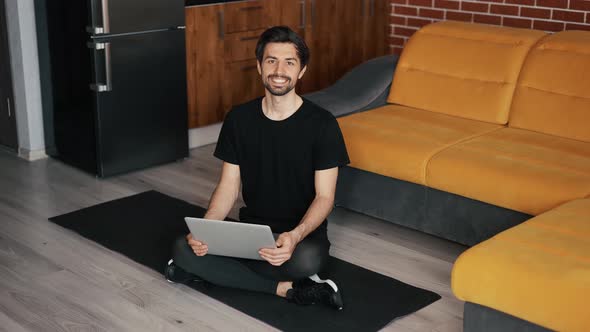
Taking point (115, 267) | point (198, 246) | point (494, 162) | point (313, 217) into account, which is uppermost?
point (494, 162)

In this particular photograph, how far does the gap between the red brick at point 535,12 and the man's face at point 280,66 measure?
2513 mm

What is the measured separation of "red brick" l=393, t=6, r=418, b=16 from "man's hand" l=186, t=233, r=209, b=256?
3.14 meters

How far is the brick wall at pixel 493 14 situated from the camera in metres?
4.88

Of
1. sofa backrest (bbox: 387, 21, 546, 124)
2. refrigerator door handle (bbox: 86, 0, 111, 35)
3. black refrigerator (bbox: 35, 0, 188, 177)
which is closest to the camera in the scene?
sofa backrest (bbox: 387, 21, 546, 124)

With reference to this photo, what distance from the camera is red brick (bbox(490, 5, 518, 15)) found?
514 centimetres

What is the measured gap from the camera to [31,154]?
15.8 ft

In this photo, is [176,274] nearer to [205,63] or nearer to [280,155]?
[280,155]

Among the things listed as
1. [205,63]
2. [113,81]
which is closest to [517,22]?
[205,63]

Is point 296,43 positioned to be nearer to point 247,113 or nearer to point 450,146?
point 247,113

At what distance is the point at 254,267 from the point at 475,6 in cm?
292

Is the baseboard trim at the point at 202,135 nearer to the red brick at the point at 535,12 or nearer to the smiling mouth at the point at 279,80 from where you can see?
the red brick at the point at 535,12

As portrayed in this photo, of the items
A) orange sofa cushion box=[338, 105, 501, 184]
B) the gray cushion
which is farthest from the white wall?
orange sofa cushion box=[338, 105, 501, 184]

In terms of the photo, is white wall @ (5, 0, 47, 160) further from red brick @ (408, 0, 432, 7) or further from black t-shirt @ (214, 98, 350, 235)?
red brick @ (408, 0, 432, 7)

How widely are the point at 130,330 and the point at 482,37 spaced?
2.35 meters
